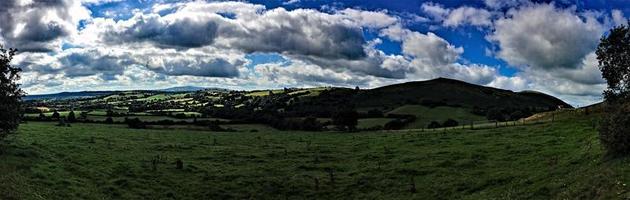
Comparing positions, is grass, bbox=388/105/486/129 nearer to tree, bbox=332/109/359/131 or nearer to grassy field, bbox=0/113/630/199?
tree, bbox=332/109/359/131

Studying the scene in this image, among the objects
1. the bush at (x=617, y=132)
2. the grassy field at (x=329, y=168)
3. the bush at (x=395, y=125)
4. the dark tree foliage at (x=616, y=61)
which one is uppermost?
the dark tree foliage at (x=616, y=61)

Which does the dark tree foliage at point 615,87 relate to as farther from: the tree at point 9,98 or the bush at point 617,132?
the tree at point 9,98

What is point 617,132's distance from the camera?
37.9 meters

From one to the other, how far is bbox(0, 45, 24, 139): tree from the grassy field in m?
2.49

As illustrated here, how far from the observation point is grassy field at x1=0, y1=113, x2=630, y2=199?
38.0 metres

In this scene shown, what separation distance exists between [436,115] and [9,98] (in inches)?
4927

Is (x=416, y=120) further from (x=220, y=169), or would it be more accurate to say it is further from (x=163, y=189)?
(x=163, y=189)

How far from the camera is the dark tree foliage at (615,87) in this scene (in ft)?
125

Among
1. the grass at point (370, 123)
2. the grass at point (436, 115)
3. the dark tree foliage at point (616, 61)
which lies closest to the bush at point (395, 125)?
the grass at point (436, 115)

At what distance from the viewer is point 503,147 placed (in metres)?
59.4

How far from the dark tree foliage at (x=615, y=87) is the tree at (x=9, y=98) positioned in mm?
52964

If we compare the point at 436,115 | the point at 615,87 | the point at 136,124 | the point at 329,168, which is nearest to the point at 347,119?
the point at 436,115

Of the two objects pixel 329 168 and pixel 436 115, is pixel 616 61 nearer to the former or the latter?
pixel 329 168

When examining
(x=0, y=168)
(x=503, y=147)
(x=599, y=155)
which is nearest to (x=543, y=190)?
(x=599, y=155)
